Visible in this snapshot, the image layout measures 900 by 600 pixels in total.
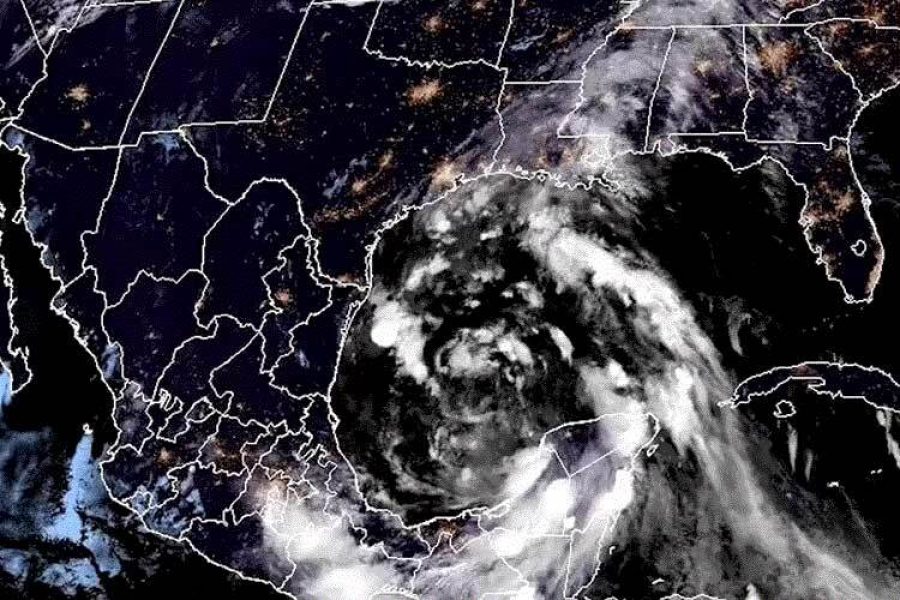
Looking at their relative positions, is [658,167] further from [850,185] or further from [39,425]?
[39,425]

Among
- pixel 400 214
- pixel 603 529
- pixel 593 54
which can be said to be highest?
pixel 593 54

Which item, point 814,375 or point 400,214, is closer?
point 814,375

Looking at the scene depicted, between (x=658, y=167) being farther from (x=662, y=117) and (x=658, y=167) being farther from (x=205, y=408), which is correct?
(x=205, y=408)

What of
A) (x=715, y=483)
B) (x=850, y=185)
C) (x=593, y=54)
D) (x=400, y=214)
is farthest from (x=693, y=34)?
(x=715, y=483)

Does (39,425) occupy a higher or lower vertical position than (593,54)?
lower

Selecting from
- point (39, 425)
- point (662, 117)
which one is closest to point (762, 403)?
point (662, 117)

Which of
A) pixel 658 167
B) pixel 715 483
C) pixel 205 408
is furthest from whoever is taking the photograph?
pixel 205 408

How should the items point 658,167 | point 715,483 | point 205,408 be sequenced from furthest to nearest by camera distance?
point 205,408 → point 658,167 → point 715,483
